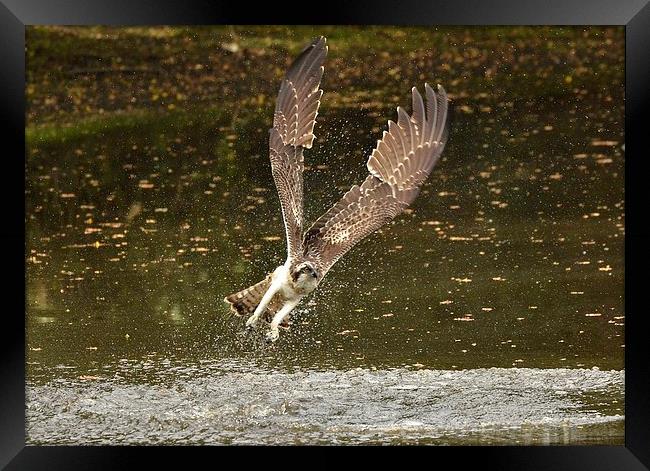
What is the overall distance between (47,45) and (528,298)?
241 inches

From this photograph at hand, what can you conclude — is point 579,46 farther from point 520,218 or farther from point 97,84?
point 97,84

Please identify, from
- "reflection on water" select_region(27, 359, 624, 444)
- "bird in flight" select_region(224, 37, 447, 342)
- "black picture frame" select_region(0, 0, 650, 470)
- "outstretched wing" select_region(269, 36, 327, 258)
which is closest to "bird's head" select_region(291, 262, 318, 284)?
"bird in flight" select_region(224, 37, 447, 342)

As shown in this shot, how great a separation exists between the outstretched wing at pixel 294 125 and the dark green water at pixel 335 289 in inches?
44.4

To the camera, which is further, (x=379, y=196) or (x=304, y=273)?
(x=379, y=196)

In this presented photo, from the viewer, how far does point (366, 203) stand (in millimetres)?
7402

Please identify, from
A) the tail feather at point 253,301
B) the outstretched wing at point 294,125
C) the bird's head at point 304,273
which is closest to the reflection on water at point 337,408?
the tail feather at point 253,301

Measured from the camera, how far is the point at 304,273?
7.32 meters

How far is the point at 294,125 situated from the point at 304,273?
81 centimetres

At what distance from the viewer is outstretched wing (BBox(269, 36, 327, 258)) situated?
280 inches

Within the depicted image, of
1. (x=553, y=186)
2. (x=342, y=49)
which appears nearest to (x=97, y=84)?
(x=342, y=49)
